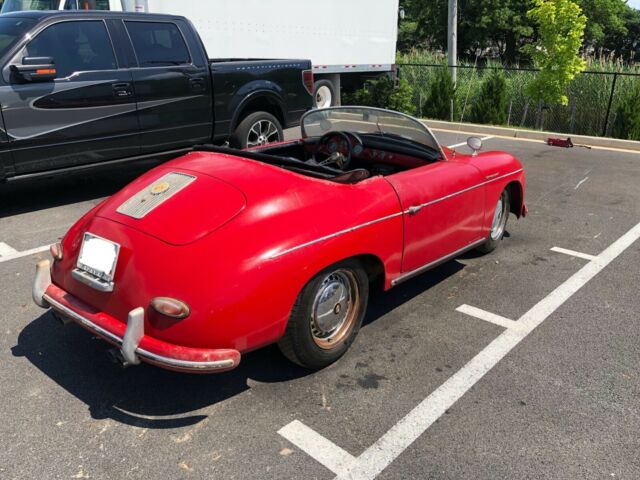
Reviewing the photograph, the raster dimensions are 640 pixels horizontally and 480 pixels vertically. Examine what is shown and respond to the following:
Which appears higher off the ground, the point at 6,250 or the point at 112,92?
the point at 112,92

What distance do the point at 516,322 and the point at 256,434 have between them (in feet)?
6.72

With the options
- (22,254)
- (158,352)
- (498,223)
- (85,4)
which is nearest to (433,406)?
(158,352)

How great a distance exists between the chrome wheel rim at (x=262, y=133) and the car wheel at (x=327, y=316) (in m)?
4.50

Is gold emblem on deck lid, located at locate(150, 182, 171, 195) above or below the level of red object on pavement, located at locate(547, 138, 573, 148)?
above

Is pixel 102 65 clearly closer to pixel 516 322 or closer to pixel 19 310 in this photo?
pixel 19 310

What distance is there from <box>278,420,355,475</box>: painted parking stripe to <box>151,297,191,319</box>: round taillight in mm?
761

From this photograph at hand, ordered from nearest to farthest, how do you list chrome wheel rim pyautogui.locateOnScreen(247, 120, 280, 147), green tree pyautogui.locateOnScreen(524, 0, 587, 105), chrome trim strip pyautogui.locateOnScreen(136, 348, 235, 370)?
1. chrome trim strip pyautogui.locateOnScreen(136, 348, 235, 370)
2. chrome wheel rim pyautogui.locateOnScreen(247, 120, 280, 147)
3. green tree pyautogui.locateOnScreen(524, 0, 587, 105)

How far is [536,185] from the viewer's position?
24.4ft

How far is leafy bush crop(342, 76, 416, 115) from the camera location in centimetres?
1375

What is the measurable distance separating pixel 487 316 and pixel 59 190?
5464 millimetres

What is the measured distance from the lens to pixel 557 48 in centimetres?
1121

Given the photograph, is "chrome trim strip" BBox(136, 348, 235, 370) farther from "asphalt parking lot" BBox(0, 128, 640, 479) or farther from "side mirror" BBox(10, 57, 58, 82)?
"side mirror" BBox(10, 57, 58, 82)

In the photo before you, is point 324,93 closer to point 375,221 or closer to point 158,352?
point 375,221

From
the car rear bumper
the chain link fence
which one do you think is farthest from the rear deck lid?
the chain link fence
